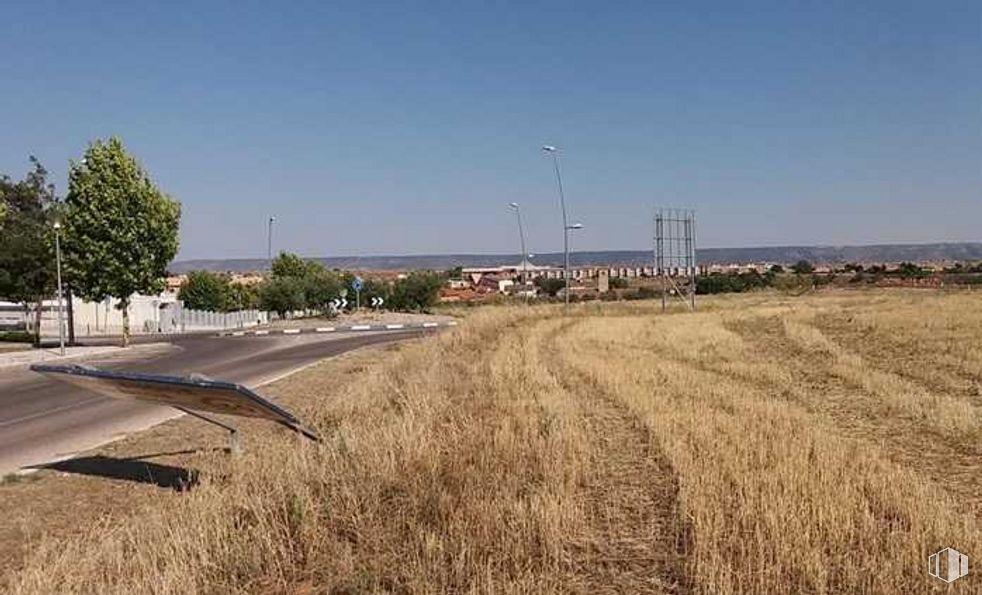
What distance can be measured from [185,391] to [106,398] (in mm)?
11278

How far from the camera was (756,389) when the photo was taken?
49.7ft

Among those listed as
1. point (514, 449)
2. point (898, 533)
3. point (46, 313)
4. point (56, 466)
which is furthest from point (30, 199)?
point (898, 533)

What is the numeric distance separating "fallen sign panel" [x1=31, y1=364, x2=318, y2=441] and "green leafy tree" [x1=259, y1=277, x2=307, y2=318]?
67.2 metres

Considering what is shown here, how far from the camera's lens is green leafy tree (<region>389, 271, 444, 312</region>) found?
250 feet

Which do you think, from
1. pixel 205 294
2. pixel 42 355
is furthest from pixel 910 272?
pixel 42 355

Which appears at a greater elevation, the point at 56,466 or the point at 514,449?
the point at 514,449

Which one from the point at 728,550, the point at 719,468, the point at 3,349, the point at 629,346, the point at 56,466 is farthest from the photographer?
the point at 3,349

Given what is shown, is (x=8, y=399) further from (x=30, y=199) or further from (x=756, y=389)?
Answer: (x=30, y=199)

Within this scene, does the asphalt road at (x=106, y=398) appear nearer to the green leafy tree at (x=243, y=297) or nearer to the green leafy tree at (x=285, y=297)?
the green leafy tree at (x=285, y=297)

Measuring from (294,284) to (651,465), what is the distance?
70599 mm

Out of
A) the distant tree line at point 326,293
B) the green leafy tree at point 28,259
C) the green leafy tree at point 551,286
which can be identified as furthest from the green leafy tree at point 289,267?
the green leafy tree at point 28,259

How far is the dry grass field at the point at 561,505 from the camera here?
4957mm

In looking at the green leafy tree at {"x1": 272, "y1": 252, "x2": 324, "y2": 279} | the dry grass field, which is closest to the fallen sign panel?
the dry grass field

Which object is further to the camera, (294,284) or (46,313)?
(294,284)
